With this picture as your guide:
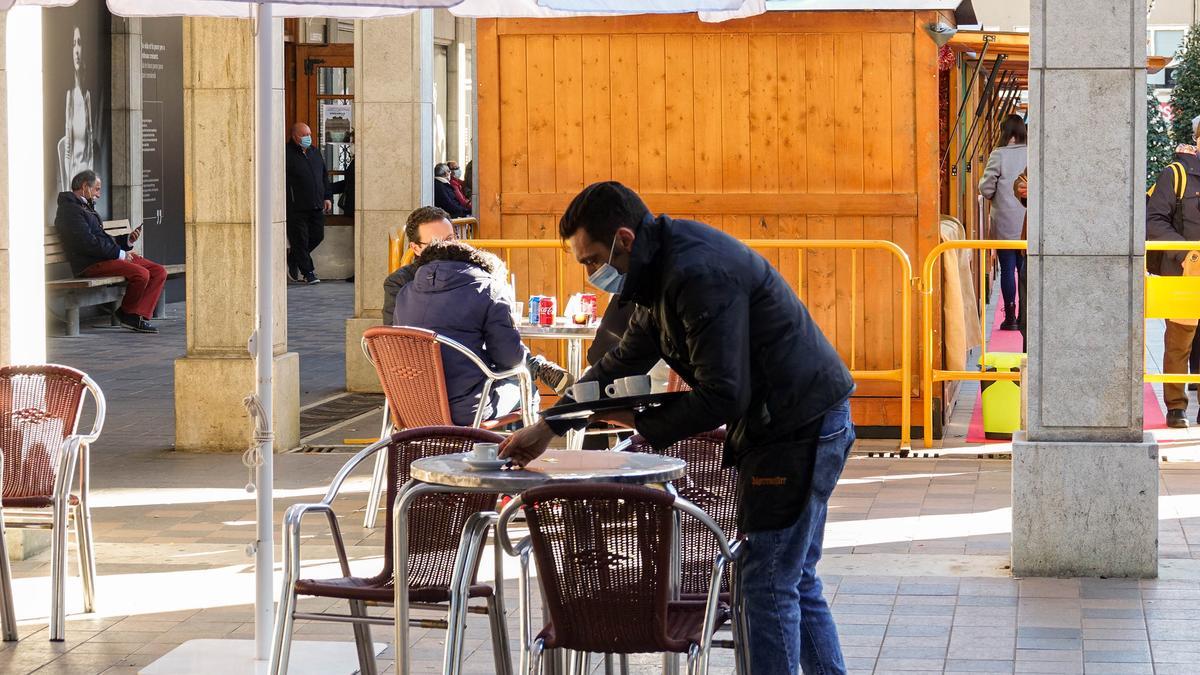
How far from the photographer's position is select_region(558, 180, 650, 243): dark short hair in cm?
465

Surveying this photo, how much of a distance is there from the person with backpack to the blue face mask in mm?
7797

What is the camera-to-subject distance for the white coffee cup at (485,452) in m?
5.04

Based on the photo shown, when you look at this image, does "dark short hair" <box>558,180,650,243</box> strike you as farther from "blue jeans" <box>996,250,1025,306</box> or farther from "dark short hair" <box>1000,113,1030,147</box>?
"blue jeans" <box>996,250,1025,306</box>

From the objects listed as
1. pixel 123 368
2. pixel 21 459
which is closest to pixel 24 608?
pixel 21 459

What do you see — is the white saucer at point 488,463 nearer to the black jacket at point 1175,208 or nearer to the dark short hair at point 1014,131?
the black jacket at point 1175,208

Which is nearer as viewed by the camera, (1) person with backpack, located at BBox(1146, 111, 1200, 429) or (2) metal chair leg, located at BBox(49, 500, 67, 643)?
(2) metal chair leg, located at BBox(49, 500, 67, 643)

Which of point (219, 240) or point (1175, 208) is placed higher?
point (1175, 208)

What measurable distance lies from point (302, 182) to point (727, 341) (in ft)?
68.0

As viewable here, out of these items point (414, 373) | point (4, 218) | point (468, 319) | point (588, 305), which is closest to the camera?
A: point (4, 218)

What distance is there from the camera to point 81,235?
18031 millimetres

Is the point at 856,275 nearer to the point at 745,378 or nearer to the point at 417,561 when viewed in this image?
the point at 417,561

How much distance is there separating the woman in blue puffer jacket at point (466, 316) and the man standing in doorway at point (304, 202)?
54.0 feet

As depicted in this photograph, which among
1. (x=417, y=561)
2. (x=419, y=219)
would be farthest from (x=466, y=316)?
(x=417, y=561)

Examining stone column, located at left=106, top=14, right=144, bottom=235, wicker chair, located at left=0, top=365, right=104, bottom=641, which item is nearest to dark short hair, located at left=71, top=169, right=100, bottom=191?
stone column, located at left=106, top=14, right=144, bottom=235
